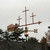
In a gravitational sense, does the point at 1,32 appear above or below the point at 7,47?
above

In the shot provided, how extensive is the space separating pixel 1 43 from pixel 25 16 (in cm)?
656

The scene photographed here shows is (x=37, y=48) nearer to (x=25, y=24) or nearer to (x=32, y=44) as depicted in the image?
(x=32, y=44)

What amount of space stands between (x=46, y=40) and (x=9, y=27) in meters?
7.93

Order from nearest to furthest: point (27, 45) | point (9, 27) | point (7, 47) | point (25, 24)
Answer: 1. point (25, 24)
2. point (9, 27)
3. point (7, 47)
4. point (27, 45)

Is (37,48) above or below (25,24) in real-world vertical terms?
below

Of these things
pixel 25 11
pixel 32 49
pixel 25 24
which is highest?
pixel 25 11

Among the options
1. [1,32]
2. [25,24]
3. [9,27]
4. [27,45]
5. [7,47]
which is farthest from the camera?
[1,32]

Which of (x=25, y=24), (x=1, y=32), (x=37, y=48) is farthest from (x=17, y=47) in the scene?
(x=1, y=32)

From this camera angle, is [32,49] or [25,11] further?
[32,49]

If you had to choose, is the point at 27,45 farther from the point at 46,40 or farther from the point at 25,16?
the point at 25,16

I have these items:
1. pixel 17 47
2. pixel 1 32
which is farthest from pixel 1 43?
pixel 1 32

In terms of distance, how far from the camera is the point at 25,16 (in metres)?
20.8

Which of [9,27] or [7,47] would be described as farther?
[7,47]

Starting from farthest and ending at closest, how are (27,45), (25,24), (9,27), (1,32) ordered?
(1,32) → (27,45) → (9,27) → (25,24)
